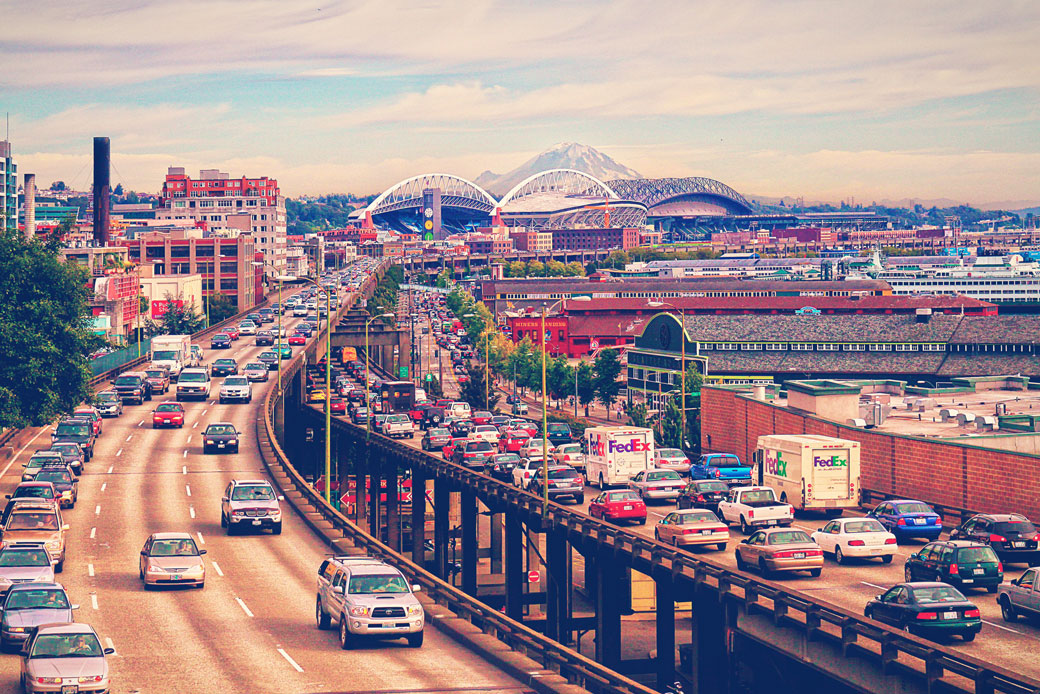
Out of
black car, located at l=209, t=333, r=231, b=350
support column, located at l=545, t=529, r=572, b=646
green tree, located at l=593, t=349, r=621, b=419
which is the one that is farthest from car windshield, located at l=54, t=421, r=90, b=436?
green tree, located at l=593, t=349, r=621, b=419

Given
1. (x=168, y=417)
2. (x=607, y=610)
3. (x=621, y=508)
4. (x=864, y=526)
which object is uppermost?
(x=864, y=526)

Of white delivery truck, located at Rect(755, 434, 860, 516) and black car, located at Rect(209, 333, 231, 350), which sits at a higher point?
black car, located at Rect(209, 333, 231, 350)

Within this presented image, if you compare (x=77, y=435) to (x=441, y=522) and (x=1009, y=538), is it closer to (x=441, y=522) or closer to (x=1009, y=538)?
(x=441, y=522)

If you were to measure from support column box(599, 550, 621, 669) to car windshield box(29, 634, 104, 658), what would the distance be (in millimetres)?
22906

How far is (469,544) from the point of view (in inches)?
2628

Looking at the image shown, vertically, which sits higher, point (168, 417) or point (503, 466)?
point (168, 417)

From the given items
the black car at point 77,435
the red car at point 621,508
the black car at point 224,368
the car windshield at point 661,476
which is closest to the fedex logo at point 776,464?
the car windshield at point 661,476

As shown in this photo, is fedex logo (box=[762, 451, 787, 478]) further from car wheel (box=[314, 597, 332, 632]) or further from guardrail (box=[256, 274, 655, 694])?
car wheel (box=[314, 597, 332, 632])

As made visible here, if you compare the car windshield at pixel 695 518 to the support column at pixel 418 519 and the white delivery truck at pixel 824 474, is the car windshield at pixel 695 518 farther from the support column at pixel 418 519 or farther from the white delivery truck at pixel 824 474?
the support column at pixel 418 519

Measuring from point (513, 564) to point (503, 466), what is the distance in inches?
190

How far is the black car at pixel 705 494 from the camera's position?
162 feet

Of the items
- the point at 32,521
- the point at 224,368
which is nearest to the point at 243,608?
the point at 32,521

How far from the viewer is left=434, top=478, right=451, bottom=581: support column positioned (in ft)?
232

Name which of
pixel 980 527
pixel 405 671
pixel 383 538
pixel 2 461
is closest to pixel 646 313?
pixel 383 538
